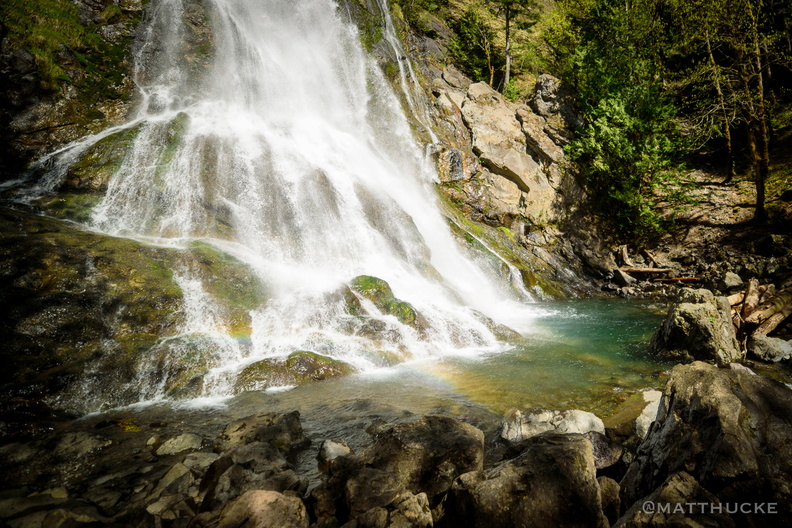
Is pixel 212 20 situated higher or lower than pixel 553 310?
higher

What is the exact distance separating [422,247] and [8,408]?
12267 millimetres

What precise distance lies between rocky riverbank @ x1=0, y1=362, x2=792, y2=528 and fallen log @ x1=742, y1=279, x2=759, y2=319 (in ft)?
20.9

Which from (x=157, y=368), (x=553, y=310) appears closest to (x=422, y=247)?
(x=553, y=310)

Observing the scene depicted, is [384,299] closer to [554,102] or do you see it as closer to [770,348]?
[770,348]

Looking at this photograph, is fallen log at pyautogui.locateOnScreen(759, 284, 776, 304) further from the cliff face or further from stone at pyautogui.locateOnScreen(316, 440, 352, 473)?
stone at pyautogui.locateOnScreen(316, 440, 352, 473)

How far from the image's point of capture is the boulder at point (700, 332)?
6.84 metres

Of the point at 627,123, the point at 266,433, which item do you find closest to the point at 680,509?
the point at 266,433

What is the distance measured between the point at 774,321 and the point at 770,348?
1082mm

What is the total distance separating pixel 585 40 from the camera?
21703 millimetres

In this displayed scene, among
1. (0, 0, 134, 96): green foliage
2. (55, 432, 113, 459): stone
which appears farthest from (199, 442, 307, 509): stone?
(0, 0, 134, 96): green foliage

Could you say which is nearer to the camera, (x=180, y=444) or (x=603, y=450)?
(x=603, y=450)

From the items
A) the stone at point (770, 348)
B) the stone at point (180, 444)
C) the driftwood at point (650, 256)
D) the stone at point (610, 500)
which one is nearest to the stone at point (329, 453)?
the stone at point (180, 444)

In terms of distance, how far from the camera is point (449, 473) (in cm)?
319

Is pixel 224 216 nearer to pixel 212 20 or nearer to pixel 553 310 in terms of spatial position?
pixel 553 310
